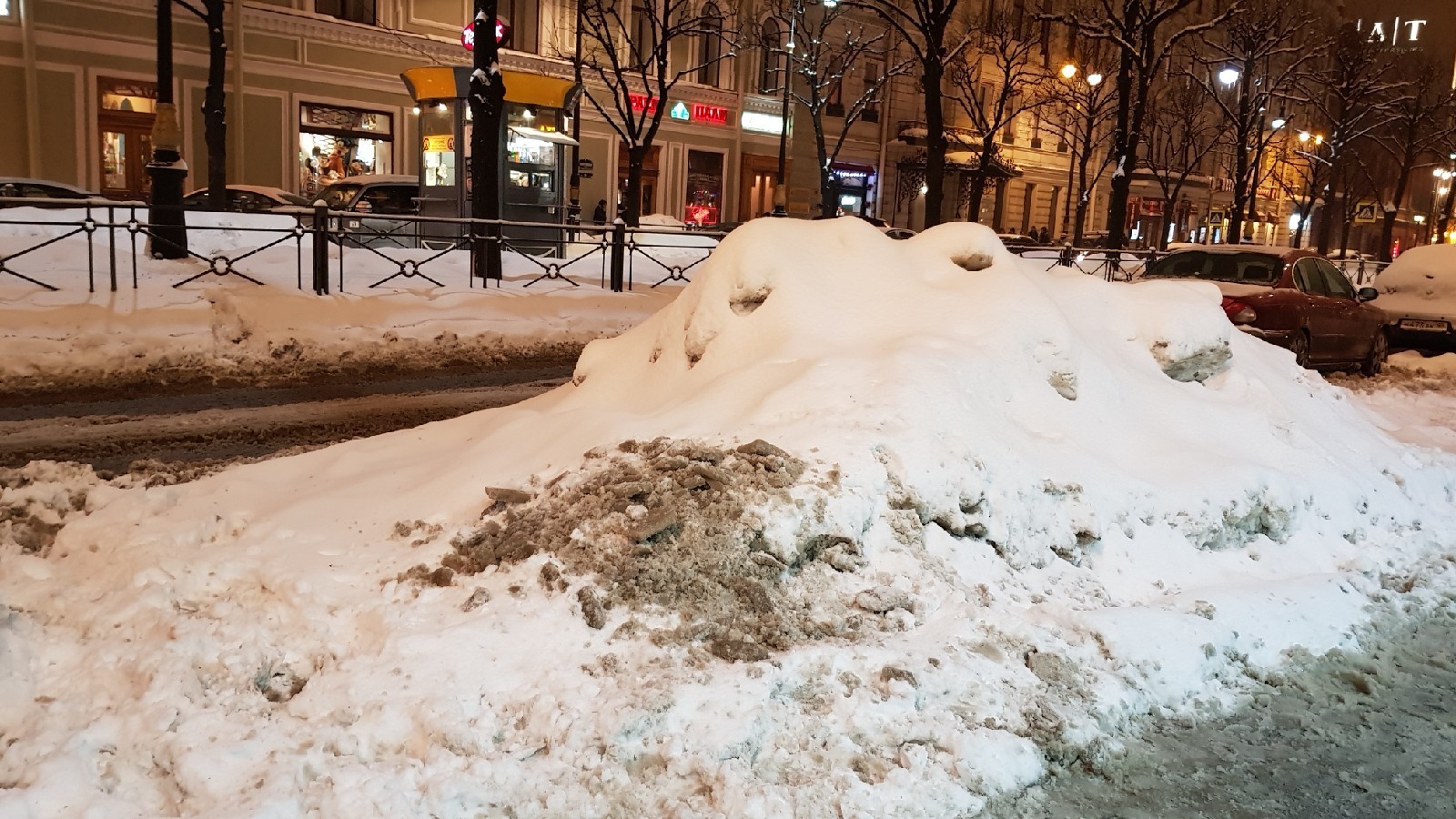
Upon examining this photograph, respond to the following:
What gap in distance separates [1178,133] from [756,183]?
89.4 ft

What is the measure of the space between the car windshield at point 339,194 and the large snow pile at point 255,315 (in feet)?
14.6

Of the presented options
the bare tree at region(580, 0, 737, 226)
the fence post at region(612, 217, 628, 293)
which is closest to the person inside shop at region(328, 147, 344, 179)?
the bare tree at region(580, 0, 737, 226)

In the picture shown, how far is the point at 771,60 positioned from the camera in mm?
40531

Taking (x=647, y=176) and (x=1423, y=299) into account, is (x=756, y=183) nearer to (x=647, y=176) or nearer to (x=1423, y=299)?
(x=647, y=176)

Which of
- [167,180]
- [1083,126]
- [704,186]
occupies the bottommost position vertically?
[167,180]

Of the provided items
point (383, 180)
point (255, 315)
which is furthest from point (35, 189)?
point (255, 315)

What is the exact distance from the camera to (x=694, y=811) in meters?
3.12

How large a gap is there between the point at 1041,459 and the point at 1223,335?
2.81 m

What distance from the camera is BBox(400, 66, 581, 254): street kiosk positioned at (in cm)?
2100

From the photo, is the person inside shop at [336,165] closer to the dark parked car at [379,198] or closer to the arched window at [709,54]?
the dark parked car at [379,198]

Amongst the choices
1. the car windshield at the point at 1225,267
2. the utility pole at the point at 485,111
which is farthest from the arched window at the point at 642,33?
the car windshield at the point at 1225,267

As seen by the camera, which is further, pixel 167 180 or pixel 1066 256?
pixel 1066 256

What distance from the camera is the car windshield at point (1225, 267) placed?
42.6ft

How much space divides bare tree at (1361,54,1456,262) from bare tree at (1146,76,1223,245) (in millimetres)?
6594
